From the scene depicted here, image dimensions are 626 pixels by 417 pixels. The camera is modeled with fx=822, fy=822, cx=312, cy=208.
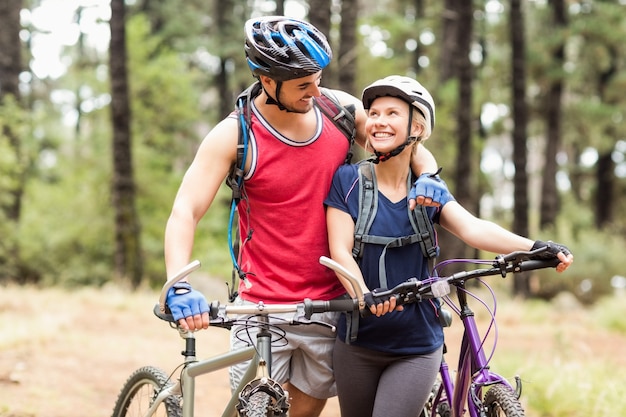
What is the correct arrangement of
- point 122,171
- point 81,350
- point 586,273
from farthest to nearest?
point 586,273
point 122,171
point 81,350

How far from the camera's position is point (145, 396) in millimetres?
4422

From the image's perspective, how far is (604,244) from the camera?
82.4 feet

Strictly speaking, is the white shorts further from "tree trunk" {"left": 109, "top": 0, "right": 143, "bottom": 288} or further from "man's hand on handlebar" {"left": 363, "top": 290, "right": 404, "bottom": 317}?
"tree trunk" {"left": 109, "top": 0, "right": 143, "bottom": 288}

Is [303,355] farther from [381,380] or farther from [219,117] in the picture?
[219,117]

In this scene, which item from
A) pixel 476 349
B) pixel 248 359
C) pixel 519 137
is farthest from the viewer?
pixel 519 137

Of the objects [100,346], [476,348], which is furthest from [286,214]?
[100,346]

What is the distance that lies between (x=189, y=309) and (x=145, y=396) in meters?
1.42

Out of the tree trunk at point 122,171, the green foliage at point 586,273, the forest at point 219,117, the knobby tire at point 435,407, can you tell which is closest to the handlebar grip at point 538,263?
the knobby tire at point 435,407

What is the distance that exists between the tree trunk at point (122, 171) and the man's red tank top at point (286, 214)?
1418cm

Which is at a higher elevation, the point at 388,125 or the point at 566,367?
the point at 388,125

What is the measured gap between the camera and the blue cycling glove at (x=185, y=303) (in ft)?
10.5

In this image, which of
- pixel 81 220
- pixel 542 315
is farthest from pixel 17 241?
pixel 542 315

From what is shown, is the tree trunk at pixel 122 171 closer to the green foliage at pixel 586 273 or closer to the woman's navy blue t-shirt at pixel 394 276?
the green foliage at pixel 586 273

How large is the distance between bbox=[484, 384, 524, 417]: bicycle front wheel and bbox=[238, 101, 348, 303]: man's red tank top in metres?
0.96
